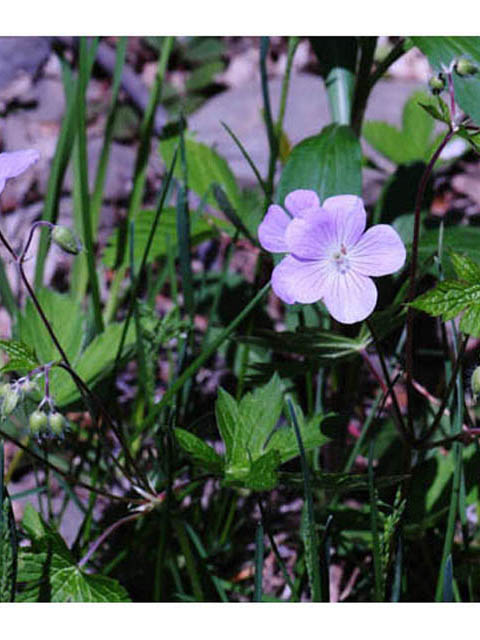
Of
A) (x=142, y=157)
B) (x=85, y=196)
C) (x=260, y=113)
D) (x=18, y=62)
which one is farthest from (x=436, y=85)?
(x=18, y=62)

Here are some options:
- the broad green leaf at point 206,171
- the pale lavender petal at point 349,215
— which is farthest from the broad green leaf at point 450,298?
the broad green leaf at point 206,171

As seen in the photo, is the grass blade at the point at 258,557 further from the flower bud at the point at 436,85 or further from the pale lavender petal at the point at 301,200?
the flower bud at the point at 436,85

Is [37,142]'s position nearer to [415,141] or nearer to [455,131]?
[415,141]

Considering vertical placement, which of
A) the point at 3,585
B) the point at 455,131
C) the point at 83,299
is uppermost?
the point at 455,131

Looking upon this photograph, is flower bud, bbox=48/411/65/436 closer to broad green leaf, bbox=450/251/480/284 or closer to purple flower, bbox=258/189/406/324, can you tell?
purple flower, bbox=258/189/406/324

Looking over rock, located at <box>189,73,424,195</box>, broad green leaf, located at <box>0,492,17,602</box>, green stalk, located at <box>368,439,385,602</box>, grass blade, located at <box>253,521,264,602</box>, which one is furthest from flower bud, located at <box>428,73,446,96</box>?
rock, located at <box>189,73,424,195</box>

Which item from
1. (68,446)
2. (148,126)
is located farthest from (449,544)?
(148,126)
